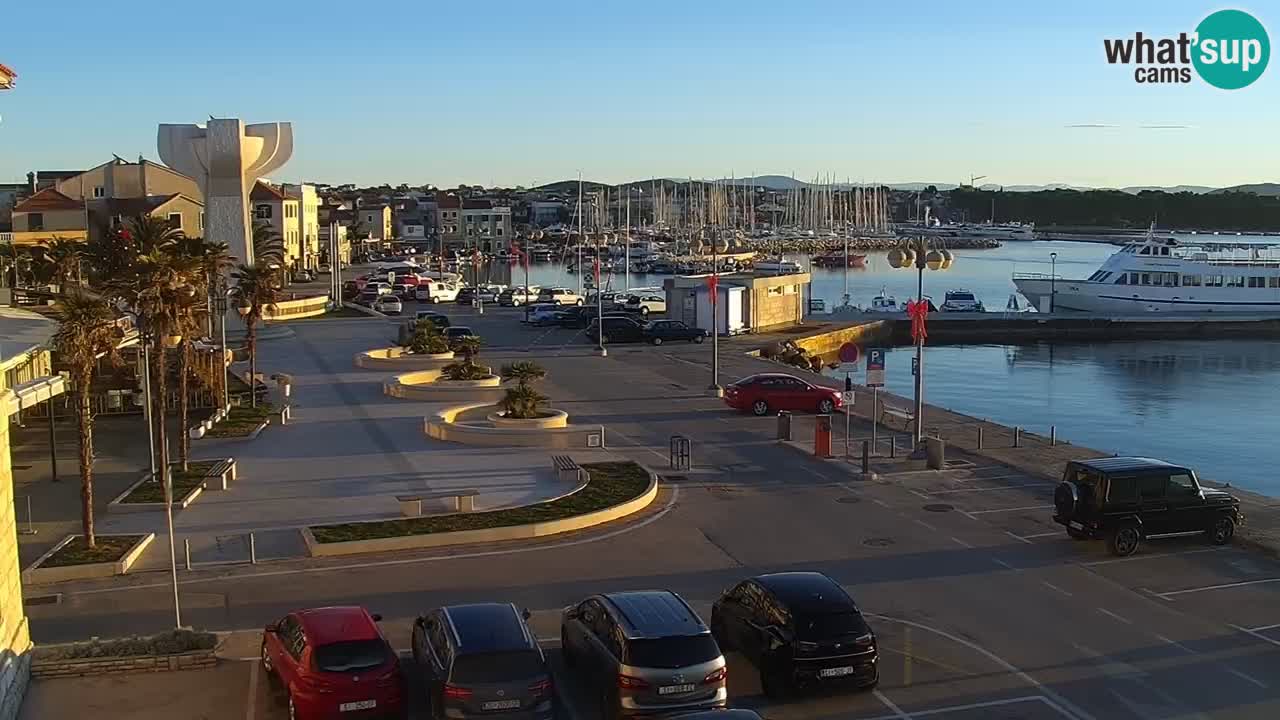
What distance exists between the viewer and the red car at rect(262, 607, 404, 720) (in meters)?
11.4

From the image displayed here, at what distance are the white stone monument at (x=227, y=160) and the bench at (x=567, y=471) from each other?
33.0 meters

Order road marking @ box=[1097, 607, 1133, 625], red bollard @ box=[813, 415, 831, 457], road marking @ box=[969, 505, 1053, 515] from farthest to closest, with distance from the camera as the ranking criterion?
red bollard @ box=[813, 415, 831, 457] → road marking @ box=[969, 505, 1053, 515] → road marking @ box=[1097, 607, 1133, 625]

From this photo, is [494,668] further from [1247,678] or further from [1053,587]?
[1053,587]

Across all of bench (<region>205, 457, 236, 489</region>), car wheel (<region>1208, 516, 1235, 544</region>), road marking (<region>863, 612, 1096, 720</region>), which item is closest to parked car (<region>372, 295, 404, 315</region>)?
bench (<region>205, 457, 236, 489</region>)

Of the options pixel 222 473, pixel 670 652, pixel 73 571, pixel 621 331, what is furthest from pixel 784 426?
pixel 621 331

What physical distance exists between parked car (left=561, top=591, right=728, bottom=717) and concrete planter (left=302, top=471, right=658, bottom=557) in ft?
22.1

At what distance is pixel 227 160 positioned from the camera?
53000 millimetres

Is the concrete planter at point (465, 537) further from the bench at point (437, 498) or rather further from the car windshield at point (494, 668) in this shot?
the car windshield at point (494, 668)

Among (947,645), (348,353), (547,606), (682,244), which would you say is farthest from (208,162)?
(682,244)

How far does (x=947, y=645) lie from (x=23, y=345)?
72.2 ft

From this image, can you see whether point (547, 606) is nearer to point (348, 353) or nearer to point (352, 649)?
point (352, 649)

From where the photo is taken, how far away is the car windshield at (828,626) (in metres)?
12.5

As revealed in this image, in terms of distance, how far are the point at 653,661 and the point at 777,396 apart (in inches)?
813

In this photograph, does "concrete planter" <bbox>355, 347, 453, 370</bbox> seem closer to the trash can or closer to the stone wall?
the trash can
